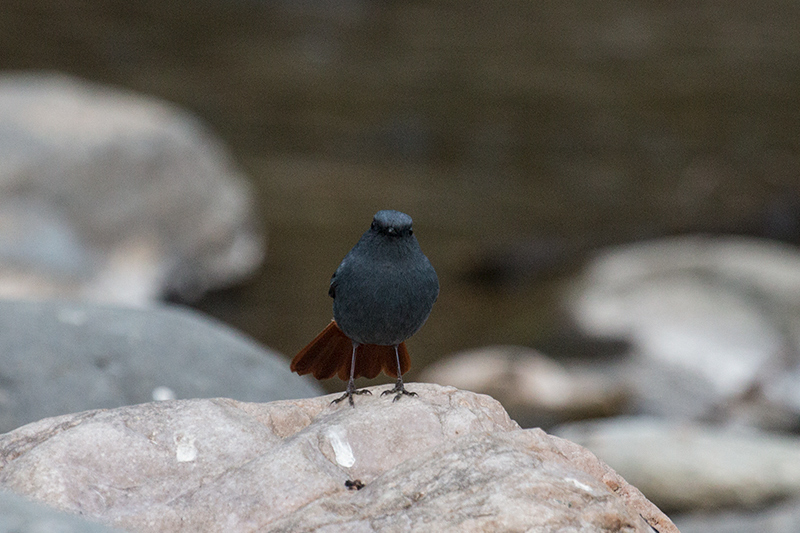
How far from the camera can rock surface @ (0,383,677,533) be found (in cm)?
252

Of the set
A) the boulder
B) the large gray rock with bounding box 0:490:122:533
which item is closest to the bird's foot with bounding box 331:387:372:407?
the large gray rock with bounding box 0:490:122:533

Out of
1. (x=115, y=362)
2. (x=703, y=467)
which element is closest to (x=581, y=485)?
(x=115, y=362)

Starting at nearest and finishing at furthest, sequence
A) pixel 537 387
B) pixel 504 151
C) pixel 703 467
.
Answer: pixel 703 467, pixel 537 387, pixel 504 151

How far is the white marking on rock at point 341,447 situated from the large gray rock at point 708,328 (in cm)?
504

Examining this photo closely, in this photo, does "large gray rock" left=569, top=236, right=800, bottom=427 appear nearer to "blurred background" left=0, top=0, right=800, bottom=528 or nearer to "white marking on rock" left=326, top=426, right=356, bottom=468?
"blurred background" left=0, top=0, right=800, bottom=528

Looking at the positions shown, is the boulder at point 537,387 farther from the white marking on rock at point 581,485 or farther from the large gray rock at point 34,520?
the large gray rock at point 34,520

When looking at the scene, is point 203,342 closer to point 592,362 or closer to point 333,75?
point 592,362

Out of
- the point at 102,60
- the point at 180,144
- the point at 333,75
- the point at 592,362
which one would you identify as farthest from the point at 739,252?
the point at 102,60

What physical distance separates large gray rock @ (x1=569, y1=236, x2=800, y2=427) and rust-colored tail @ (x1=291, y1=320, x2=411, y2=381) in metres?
4.43

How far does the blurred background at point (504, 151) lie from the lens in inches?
329

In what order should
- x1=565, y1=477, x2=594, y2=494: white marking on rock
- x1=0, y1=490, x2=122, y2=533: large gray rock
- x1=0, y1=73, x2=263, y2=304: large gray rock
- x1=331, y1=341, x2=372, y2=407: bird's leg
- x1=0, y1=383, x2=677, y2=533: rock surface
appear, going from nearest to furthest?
x1=0, y1=490, x2=122, y2=533: large gray rock → x1=0, y1=383, x2=677, y2=533: rock surface → x1=565, y1=477, x2=594, y2=494: white marking on rock → x1=331, y1=341, x2=372, y2=407: bird's leg → x1=0, y1=73, x2=263, y2=304: large gray rock

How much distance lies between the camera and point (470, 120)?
1462 centimetres

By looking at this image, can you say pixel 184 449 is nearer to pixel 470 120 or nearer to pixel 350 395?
pixel 350 395

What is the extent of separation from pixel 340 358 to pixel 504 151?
10548mm
